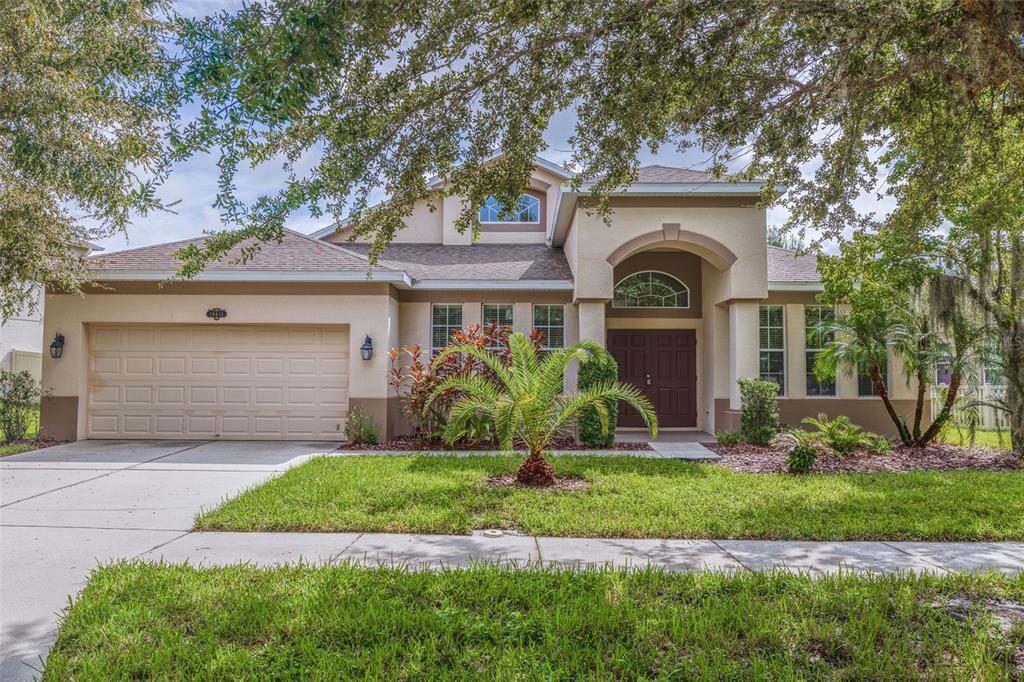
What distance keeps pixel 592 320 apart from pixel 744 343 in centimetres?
305

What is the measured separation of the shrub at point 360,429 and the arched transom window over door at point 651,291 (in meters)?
6.24

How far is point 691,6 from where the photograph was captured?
16.9 feet

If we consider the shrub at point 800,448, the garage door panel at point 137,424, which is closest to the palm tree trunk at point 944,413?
the shrub at point 800,448

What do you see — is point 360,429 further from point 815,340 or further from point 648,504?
point 815,340

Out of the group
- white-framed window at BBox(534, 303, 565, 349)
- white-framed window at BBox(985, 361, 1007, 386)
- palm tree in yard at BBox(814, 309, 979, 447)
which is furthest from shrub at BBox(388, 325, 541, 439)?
white-framed window at BBox(985, 361, 1007, 386)

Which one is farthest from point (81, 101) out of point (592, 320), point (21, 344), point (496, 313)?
point (21, 344)

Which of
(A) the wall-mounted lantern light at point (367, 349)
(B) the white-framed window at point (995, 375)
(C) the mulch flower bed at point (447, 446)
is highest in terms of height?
(A) the wall-mounted lantern light at point (367, 349)

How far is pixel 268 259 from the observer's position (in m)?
12.1

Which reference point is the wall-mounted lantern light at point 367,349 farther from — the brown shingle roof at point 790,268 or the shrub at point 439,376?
the brown shingle roof at point 790,268

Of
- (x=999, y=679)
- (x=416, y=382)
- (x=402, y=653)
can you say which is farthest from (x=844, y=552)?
(x=416, y=382)

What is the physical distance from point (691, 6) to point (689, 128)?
1.50 meters

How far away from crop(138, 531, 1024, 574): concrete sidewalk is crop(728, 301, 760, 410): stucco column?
652 centimetres

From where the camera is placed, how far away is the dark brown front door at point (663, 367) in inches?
553

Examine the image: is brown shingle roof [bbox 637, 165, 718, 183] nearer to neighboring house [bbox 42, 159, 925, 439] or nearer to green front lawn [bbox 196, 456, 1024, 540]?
neighboring house [bbox 42, 159, 925, 439]
